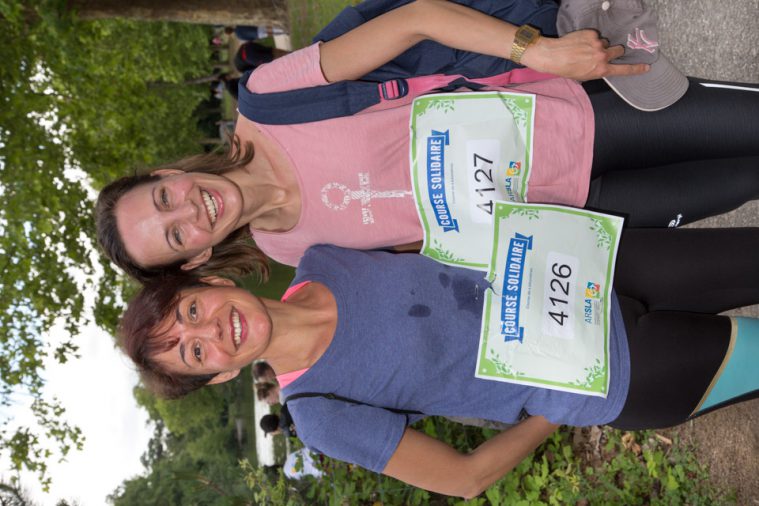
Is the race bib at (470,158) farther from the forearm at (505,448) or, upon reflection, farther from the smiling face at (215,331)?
the smiling face at (215,331)

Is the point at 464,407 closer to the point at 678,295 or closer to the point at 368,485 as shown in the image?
the point at 678,295

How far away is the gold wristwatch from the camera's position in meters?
2.17

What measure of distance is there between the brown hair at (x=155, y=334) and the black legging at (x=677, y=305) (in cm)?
167

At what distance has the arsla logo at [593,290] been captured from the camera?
217 centimetres

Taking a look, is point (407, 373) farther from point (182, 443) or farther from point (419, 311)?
point (182, 443)

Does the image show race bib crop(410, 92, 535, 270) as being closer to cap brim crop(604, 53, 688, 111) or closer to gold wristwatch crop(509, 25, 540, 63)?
gold wristwatch crop(509, 25, 540, 63)

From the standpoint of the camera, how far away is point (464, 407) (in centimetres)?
229

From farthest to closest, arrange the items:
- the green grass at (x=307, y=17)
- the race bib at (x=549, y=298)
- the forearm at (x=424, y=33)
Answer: the green grass at (x=307, y=17)
the forearm at (x=424, y=33)
the race bib at (x=549, y=298)

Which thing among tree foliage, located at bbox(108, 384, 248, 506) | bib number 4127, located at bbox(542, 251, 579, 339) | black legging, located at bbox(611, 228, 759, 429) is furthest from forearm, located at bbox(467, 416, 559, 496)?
tree foliage, located at bbox(108, 384, 248, 506)

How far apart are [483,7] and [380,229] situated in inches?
38.0

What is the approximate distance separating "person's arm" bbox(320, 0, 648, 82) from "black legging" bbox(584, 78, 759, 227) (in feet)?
0.66

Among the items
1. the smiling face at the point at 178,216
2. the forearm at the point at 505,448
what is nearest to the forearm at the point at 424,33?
the smiling face at the point at 178,216

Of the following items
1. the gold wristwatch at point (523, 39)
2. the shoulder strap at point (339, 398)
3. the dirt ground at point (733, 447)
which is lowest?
the dirt ground at point (733, 447)

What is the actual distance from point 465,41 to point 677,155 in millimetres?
919
